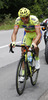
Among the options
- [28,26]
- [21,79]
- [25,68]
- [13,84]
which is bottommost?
[13,84]

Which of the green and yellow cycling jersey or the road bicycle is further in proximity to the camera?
the green and yellow cycling jersey

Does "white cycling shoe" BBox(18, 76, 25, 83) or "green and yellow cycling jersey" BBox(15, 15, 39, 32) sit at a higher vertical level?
"green and yellow cycling jersey" BBox(15, 15, 39, 32)

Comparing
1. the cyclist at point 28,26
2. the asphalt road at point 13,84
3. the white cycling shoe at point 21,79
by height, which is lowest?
the asphalt road at point 13,84

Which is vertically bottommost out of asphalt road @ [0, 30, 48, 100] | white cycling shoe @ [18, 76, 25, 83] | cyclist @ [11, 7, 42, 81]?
asphalt road @ [0, 30, 48, 100]

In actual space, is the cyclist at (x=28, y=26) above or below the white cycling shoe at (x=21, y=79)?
above

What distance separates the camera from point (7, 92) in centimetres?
505

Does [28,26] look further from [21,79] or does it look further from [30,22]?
[21,79]

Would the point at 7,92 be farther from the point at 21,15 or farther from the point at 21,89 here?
the point at 21,15

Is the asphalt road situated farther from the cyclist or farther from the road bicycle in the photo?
the cyclist

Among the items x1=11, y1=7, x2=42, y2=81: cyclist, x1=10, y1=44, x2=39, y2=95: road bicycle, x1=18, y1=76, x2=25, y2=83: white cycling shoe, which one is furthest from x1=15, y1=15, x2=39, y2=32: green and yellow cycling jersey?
x1=18, y1=76, x2=25, y2=83: white cycling shoe

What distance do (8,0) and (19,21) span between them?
25.9 m

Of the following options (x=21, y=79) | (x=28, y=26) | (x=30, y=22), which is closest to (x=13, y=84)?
(x=21, y=79)

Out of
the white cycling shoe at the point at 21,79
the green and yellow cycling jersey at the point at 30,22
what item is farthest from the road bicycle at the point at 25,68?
the green and yellow cycling jersey at the point at 30,22

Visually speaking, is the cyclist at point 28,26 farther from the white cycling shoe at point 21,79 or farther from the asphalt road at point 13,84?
the asphalt road at point 13,84
